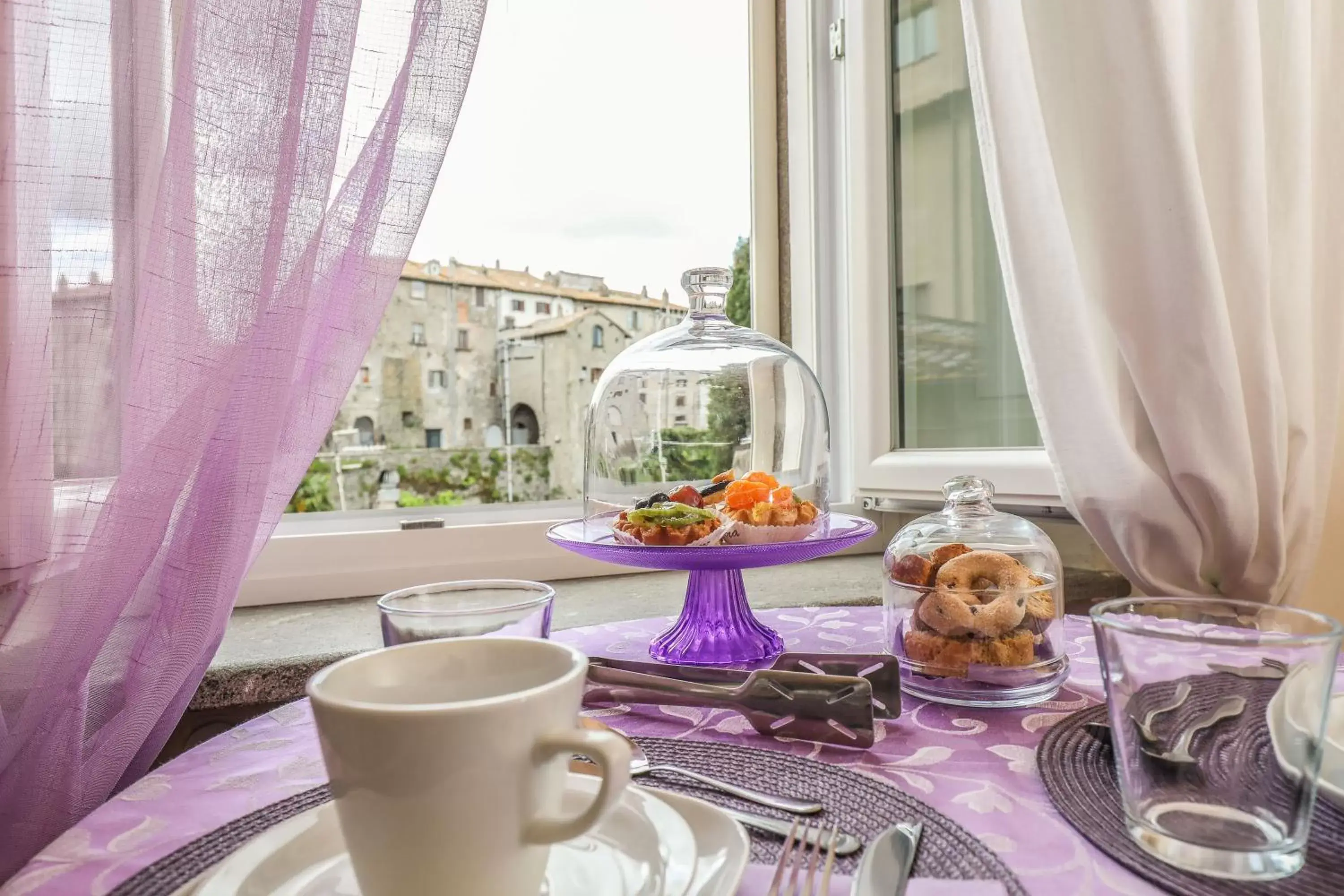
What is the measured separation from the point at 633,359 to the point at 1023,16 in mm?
652

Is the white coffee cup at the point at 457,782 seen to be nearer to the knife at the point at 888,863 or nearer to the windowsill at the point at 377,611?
the knife at the point at 888,863

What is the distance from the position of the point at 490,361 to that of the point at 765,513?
0.86 meters

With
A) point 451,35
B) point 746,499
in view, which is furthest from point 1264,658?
point 451,35

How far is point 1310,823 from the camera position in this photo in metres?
0.41

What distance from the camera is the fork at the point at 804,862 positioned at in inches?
14.0

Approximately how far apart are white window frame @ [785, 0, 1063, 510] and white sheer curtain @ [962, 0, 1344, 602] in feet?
0.55

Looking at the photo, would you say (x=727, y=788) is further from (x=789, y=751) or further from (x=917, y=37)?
(x=917, y=37)

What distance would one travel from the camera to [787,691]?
57 cm

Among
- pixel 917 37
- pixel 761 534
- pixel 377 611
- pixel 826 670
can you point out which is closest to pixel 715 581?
pixel 761 534

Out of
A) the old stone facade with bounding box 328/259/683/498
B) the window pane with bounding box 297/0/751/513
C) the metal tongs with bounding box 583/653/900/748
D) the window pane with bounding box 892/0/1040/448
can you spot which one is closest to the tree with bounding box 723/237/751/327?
the window pane with bounding box 297/0/751/513

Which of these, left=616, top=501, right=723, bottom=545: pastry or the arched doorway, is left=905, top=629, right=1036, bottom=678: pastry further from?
the arched doorway

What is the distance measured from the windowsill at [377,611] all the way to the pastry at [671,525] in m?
0.36

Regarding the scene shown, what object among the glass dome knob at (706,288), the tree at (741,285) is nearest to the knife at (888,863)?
the glass dome knob at (706,288)

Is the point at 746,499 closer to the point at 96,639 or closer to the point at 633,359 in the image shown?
the point at 633,359
